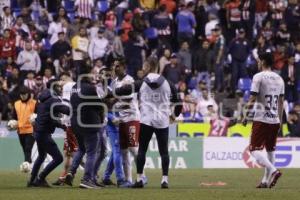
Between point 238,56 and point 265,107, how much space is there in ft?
50.7

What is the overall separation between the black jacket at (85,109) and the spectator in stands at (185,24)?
17.1 meters

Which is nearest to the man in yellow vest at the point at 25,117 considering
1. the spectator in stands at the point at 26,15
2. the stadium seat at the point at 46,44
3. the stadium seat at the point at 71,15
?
the stadium seat at the point at 46,44

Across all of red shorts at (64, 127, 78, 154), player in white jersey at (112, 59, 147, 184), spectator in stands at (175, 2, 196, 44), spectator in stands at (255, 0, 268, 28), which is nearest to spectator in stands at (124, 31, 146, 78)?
spectator in stands at (175, 2, 196, 44)

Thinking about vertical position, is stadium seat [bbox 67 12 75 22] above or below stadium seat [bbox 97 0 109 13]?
below

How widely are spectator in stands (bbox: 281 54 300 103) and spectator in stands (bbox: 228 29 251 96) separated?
1377 mm

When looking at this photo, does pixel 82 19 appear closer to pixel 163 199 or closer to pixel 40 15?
pixel 40 15

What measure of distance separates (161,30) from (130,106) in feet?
52.9

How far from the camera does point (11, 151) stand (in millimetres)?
28812

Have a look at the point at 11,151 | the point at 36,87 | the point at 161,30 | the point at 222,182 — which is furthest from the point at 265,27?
the point at 222,182

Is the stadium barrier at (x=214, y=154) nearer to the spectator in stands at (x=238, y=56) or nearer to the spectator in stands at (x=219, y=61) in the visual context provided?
the spectator in stands at (x=219, y=61)

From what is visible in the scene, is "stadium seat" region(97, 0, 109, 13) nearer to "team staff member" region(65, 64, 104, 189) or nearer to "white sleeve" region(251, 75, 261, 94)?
"team staff member" region(65, 64, 104, 189)

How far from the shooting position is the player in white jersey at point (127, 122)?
1991cm

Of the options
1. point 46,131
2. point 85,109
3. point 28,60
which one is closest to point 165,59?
point 28,60

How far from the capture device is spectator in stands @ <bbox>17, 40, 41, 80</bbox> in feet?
109
